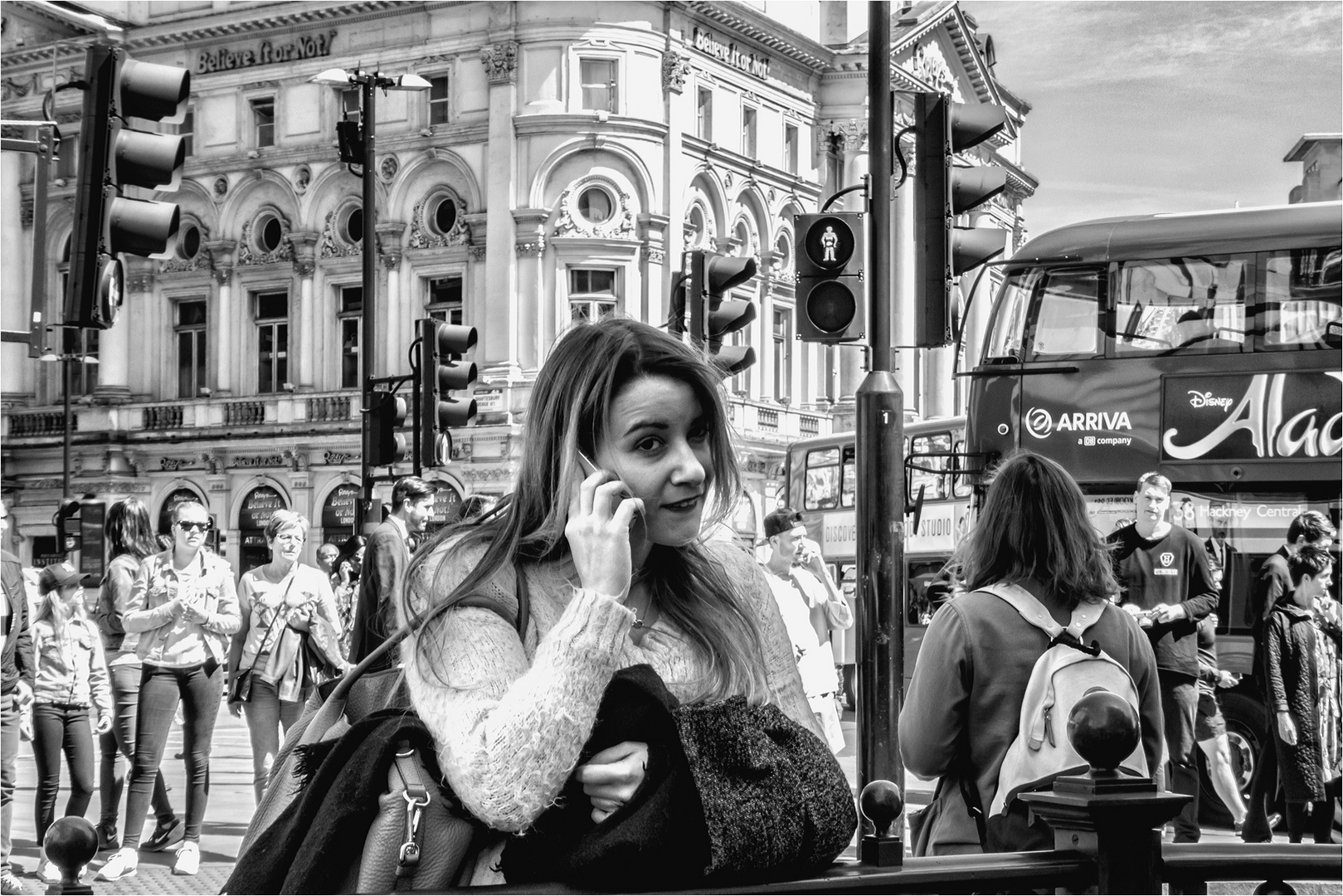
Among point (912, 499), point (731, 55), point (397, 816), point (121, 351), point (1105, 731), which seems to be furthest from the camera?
point (121, 351)

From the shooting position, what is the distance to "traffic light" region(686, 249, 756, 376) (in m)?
12.7

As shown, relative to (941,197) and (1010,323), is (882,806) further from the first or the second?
(1010,323)

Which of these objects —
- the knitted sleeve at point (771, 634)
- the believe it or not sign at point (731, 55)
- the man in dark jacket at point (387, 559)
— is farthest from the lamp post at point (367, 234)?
the believe it or not sign at point (731, 55)

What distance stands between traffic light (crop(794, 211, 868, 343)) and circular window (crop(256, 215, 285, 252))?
32.3 metres

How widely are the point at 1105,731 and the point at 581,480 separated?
2.88ft

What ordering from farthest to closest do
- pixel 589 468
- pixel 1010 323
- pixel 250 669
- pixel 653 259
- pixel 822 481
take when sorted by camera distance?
pixel 653 259
pixel 822 481
pixel 1010 323
pixel 250 669
pixel 589 468

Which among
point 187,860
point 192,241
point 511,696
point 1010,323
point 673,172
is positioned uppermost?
point 673,172

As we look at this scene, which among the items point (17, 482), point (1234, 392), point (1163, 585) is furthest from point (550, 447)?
point (17, 482)

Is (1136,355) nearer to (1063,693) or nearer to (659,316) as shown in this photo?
(1063,693)

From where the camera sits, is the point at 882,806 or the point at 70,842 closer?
the point at 70,842

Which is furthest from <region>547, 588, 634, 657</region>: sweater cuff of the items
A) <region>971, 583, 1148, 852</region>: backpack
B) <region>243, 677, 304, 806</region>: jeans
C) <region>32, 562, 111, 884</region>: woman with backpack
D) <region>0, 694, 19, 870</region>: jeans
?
<region>243, 677, 304, 806</region>: jeans

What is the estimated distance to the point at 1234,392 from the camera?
39.5 feet

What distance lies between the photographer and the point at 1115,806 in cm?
244

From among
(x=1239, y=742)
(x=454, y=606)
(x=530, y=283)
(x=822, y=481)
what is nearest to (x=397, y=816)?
(x=454, y=606)
